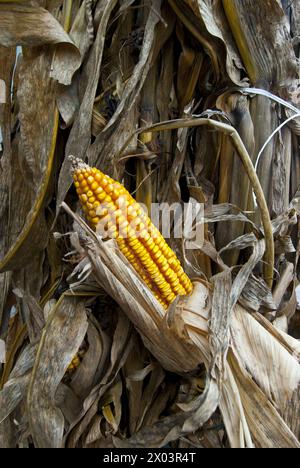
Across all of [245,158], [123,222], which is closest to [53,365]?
[123,222]

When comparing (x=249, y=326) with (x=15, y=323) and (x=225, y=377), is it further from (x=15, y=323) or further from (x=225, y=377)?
(x=15, y=323)

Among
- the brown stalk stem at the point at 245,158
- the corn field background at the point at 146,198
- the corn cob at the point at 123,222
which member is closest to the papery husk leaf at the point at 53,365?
the corn field background at the point at 146,198

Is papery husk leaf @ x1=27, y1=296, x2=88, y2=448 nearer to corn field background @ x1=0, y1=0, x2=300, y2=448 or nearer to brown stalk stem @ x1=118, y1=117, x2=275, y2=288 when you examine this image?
corn field background @ x1=0, y1=0, x2=300, y2=448

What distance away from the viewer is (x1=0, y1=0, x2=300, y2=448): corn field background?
0.58 meters

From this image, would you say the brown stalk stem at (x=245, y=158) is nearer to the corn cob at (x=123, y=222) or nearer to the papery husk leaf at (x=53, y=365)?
the corn cob at (x=123, y=222)

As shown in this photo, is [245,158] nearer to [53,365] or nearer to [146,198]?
[146,198]

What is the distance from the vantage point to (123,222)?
561mm

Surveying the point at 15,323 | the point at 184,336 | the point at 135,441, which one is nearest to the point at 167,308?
the point at 184,336

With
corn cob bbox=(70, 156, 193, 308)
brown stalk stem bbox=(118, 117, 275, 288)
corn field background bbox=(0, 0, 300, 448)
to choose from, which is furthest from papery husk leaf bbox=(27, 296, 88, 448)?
brown stalk stem bbox=(118, 117, 275, 288)

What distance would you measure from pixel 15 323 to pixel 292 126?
1.61 feet

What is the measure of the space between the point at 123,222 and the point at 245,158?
169 mm
